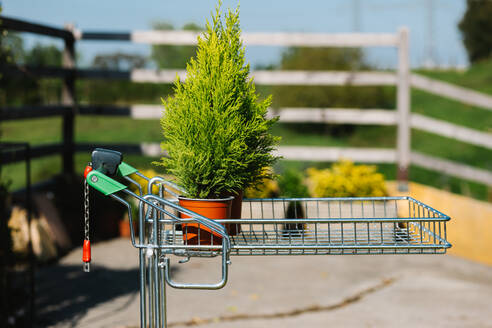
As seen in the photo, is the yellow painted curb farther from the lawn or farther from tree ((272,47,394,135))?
tree ((272,47,394,135))

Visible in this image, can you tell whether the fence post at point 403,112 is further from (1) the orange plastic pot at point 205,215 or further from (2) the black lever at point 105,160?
(2) the black lever at point 105,160

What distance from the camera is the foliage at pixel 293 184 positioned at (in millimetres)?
5508

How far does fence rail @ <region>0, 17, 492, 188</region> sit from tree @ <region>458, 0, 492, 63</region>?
19.3 m

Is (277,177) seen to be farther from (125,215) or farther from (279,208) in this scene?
(125,215)

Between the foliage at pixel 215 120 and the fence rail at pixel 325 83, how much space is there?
4069mm

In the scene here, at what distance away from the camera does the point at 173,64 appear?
1783 centimetres

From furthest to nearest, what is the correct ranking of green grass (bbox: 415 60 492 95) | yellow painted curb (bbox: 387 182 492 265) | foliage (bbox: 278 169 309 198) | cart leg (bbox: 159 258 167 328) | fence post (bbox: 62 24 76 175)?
green grass (bbox: 415 60 492 95)
fence post (bbox: 62 24 76 175)
foliage (bbox: 278 169 309 198)
yellow painted curb (bbox: 387 182 492 265)
cart leg (bbox: 159 258 167 328)

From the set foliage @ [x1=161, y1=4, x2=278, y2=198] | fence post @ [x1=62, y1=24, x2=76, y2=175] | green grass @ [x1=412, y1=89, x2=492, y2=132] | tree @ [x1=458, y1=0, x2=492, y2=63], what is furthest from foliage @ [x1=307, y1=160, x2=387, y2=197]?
tree @ [x1=458, y1=0, x2=492, y2=63]

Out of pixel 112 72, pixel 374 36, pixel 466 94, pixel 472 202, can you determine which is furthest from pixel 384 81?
pixel 112 72

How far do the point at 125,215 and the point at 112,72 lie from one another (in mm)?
1779

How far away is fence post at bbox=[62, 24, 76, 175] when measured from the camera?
6.20m

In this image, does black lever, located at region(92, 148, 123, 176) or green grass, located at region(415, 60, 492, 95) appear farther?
green grass, located at region(415, 60, 492, 95)

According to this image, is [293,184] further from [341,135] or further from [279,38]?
[341,135]

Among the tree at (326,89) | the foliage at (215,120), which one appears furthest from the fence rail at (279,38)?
the tree at (326,89)
